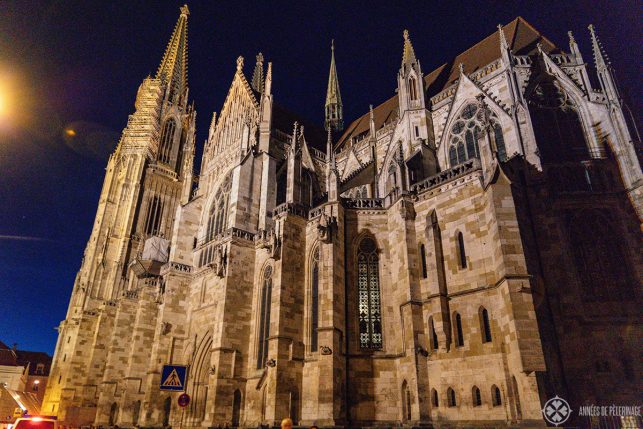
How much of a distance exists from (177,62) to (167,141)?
1402cm

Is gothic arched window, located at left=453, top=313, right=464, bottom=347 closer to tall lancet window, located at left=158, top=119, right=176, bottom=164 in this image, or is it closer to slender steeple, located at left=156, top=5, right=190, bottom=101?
tall lancet window, located at left=158, top=119, right=176, bottom=164

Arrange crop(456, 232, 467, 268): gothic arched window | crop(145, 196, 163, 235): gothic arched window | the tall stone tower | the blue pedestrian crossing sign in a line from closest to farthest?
1. the blue pedestrian crossing sign
2. crop(456, 232, 467, 268): gothic arched window
3. the tall stone tower
4. crop(145, 196, 163, 235): gothic arched window

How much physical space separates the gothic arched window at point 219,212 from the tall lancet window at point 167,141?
24.0 m

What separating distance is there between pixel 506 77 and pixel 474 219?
358 inches

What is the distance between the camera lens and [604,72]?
19953 millimetres

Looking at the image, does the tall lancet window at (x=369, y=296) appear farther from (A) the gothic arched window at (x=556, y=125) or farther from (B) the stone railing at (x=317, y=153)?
(B) the stone railing at (x=317, y=153)

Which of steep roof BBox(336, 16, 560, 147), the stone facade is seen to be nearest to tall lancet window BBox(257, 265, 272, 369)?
the stone facade

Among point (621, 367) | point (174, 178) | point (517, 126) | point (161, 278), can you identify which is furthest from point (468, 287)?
point (174, 178)

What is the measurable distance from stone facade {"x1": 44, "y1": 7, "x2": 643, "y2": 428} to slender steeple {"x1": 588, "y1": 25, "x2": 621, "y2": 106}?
89 millimetres

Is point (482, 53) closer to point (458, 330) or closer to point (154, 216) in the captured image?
point (458, 330)

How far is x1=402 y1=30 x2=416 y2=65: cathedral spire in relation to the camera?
26356 mm

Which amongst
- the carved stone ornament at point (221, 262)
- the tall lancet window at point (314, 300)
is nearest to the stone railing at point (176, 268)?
the carved stone ornament at point (221, 262)

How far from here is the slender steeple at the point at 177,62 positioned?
56253 mm

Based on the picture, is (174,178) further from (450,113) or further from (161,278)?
(450,113)
